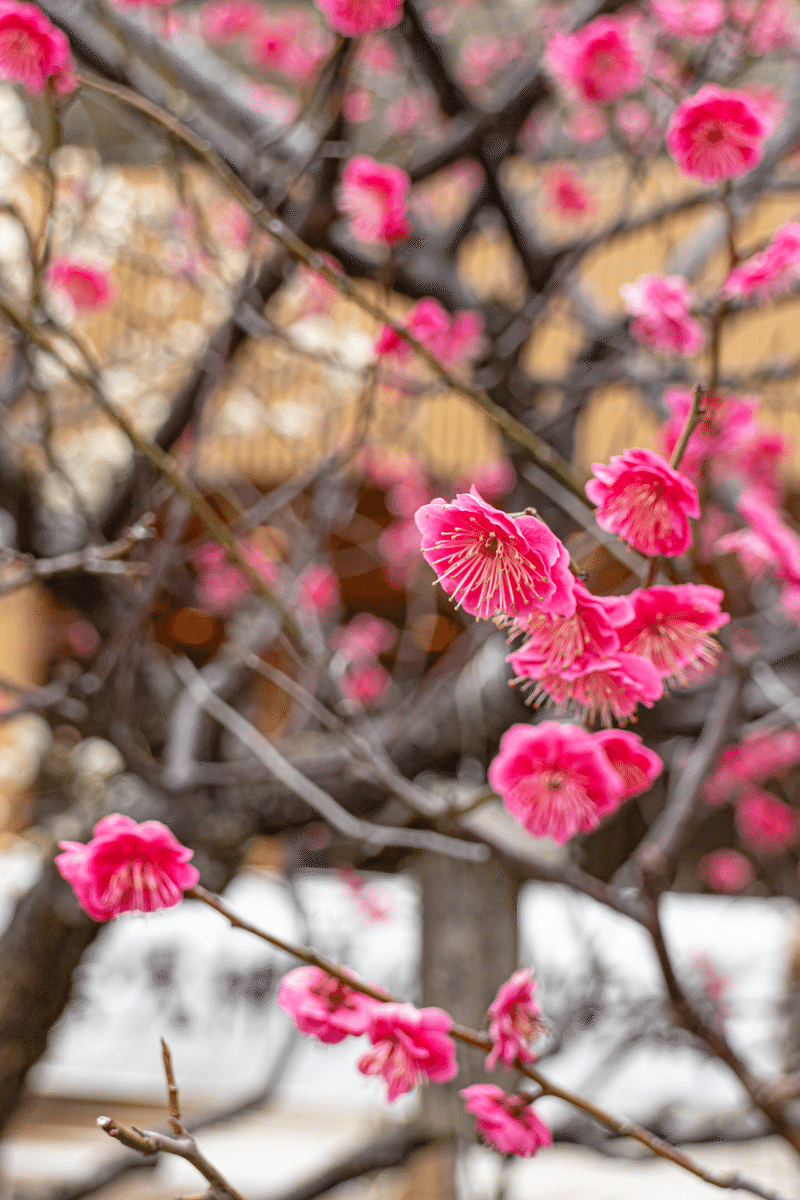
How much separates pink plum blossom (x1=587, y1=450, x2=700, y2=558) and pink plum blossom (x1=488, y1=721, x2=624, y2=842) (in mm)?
181

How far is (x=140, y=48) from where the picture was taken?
7.46 feet

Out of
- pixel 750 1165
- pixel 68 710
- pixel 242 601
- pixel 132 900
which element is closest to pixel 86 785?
pixel 242 601

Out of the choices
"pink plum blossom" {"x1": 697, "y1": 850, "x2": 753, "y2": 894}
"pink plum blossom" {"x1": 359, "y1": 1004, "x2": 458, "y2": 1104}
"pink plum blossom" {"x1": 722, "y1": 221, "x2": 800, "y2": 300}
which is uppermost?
"pink plum blossom" {"x1": 697, "y1": 850, "x2": 753, "y2": 894}

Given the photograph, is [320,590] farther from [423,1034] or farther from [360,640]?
[423,1034]

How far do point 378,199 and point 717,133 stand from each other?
0.65 m

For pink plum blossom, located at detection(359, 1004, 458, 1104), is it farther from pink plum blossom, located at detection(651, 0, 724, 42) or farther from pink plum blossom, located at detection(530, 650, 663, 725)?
pink plum blossom, located at detection(651, 0, 724, 42)

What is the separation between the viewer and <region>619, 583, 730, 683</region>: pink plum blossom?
2.38 ft

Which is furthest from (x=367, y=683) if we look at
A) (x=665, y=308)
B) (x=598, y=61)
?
(x=665, y=308)

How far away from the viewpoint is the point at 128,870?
75 cm

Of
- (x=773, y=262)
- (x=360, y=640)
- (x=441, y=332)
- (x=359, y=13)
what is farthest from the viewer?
(x=360, y=640)

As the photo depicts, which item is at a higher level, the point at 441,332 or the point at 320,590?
the point at 320,590

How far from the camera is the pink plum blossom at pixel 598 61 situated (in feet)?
5.72

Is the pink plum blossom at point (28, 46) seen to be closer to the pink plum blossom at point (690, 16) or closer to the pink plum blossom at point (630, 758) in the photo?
the pink plum blossom at point (630, 758)

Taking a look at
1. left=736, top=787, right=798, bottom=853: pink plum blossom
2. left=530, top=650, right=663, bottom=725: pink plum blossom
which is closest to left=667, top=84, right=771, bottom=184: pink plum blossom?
left=530, top=650, right=663, bottom=725: pink plum blossom
